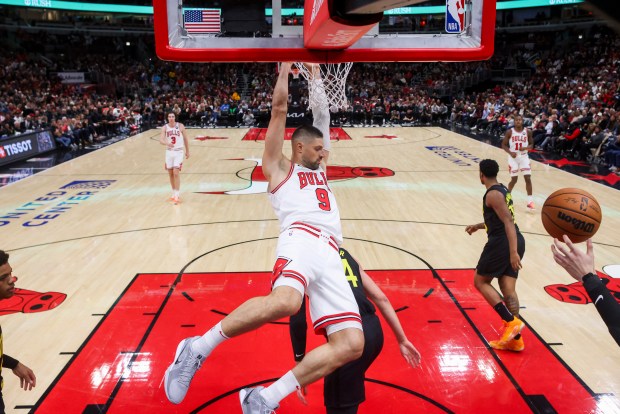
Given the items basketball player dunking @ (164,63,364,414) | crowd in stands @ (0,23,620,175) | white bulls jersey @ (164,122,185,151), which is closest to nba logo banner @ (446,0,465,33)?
basketball player dunking @ (164,63,364,414)

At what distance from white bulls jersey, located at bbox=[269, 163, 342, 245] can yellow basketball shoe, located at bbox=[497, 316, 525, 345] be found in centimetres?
188

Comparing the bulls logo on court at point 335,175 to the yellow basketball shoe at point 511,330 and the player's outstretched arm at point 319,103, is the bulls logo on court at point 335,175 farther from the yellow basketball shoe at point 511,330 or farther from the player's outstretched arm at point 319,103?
the yellow basketball shoe at point 511,330

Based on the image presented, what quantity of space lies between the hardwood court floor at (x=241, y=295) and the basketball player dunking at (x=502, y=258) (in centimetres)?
25

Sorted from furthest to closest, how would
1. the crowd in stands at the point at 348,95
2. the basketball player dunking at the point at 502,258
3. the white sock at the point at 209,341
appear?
the crowd in stands at the point at 348,95, the basketball player dunking at the point at 502,258, the white sock at the point at 209,341

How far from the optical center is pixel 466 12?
14.6ft

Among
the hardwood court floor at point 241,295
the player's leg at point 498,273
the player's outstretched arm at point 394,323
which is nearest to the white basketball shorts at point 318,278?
the player's outstretched arm at point 394,323

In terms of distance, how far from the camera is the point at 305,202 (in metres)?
3.59

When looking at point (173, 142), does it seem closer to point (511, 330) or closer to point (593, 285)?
point (511, 330)

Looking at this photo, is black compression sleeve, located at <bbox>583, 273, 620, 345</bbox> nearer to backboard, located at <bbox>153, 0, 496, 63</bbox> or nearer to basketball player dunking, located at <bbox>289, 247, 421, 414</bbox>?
basketball player dunking, located at <bbox>289, 247, 421, 414</bbox>

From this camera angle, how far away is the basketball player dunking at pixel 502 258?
4.52 meters

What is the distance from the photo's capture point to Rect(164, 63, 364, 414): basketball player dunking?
9.86 feet

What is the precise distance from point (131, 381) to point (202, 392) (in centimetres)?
60

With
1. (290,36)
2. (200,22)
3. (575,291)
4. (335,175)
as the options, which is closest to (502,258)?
(575,291)

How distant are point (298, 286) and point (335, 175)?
9.93 metres
